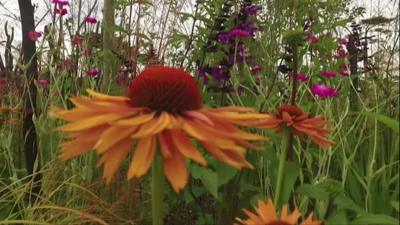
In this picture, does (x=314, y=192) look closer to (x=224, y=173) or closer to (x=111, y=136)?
(x=224, y=173)

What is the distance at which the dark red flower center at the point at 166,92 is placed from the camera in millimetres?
916

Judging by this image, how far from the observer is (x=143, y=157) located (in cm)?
75

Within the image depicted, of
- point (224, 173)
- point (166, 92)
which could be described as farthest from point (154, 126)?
point (224, 173)

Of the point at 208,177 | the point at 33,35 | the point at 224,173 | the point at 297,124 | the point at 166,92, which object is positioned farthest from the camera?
the point at 33,35

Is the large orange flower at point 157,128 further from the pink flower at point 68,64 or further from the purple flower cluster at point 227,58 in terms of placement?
the pink flower at point 68,64

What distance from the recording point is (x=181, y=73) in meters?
1.01

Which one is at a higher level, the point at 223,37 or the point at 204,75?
the point at 223,37

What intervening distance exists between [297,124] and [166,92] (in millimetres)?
353

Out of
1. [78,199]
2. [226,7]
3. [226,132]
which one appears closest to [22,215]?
[78,199]

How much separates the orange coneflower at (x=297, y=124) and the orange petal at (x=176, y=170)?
370 millimetres

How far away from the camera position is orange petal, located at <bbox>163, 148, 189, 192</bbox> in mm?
730

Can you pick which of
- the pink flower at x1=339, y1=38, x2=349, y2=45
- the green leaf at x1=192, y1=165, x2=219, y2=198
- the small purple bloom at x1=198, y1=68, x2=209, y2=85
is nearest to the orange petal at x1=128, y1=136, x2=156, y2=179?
the green leaf at x1=192, y1=165, x2=219, y2=198

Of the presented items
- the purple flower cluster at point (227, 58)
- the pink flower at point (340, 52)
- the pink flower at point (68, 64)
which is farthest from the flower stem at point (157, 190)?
the pink flower at point (340, 52)

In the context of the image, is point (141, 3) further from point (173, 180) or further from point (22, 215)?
point (173, 180)
